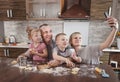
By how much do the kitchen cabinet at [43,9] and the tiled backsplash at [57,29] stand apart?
0.28 metres

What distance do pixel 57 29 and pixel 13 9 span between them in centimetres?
97

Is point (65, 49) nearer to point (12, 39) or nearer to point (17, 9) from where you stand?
point (17, 9)

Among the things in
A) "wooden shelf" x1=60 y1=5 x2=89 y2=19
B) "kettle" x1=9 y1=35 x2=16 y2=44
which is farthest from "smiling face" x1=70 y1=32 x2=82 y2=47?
"kettle" x1=9 y1=35 x2=16 y2=44

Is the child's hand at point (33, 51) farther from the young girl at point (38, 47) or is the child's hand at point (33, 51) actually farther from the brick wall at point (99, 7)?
the brick wall at point (99, 7)

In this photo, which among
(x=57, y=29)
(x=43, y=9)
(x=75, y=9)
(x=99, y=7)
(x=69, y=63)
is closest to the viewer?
(x=69, y=63)

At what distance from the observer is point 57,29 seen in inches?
145

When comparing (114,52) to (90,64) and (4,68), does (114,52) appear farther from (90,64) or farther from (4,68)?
(4,68)

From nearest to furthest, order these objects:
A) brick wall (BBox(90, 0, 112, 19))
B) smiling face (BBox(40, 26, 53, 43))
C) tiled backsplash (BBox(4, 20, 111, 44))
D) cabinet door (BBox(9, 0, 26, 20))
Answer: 1. smiling face (BBox(40, 26, 53, 43))
2. brick wall (BBox(90, 0, 112, 19))
3. cabinet door (BBox(9, 0, 26, 20))
4. tiled backsplash (BBox(4, 20, 111, 44))

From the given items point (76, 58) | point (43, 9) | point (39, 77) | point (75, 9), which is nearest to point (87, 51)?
point (76, 58)

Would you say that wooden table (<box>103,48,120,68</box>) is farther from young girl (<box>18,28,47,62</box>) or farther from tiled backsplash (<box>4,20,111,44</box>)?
young girl (<box>18,28,47,62</box>)

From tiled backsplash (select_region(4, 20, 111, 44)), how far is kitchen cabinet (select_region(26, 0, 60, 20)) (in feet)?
0.92

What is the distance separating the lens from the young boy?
6.20ft

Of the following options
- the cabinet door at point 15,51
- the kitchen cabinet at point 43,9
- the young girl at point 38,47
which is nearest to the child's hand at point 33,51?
the young girl at point 38,47

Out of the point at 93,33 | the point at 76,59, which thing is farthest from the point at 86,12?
the point at 76,59
